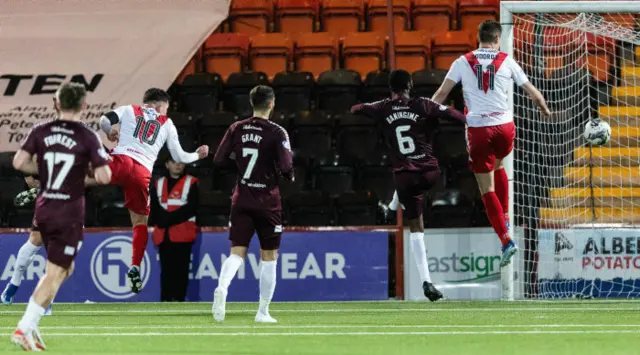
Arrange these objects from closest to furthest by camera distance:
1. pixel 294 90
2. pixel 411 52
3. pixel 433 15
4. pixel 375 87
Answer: pixel 375 87 < pixel 294 90 < pixel 411 52 < pixel 433 15

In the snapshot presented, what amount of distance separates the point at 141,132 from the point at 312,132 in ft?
13.8

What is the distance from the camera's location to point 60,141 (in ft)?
24.6

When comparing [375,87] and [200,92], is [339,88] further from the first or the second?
[200,92]

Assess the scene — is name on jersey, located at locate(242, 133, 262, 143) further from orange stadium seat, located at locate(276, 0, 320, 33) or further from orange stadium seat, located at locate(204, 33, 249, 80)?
orange stadium seat, located at locate(276, 0, 320, 33)

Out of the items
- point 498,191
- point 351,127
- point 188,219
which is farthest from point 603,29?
point 188,219

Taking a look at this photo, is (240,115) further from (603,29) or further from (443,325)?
(443,325)

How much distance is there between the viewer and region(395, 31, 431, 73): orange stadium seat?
17.2m

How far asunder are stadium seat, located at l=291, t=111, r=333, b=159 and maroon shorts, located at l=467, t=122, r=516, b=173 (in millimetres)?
4285

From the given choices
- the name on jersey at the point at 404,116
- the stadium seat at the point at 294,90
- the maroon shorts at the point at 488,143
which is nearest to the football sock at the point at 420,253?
the maroon shorts at the point at 488,143

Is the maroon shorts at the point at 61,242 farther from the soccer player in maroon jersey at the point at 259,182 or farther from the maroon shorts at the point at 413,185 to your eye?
the maroon shorts at the point at 413,185

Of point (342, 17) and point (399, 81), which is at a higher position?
point (342, 17)

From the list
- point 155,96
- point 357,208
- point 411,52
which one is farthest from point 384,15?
point 155,96

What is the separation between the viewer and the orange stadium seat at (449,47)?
1727 cm

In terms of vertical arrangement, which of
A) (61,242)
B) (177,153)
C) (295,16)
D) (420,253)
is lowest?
(420,253)
